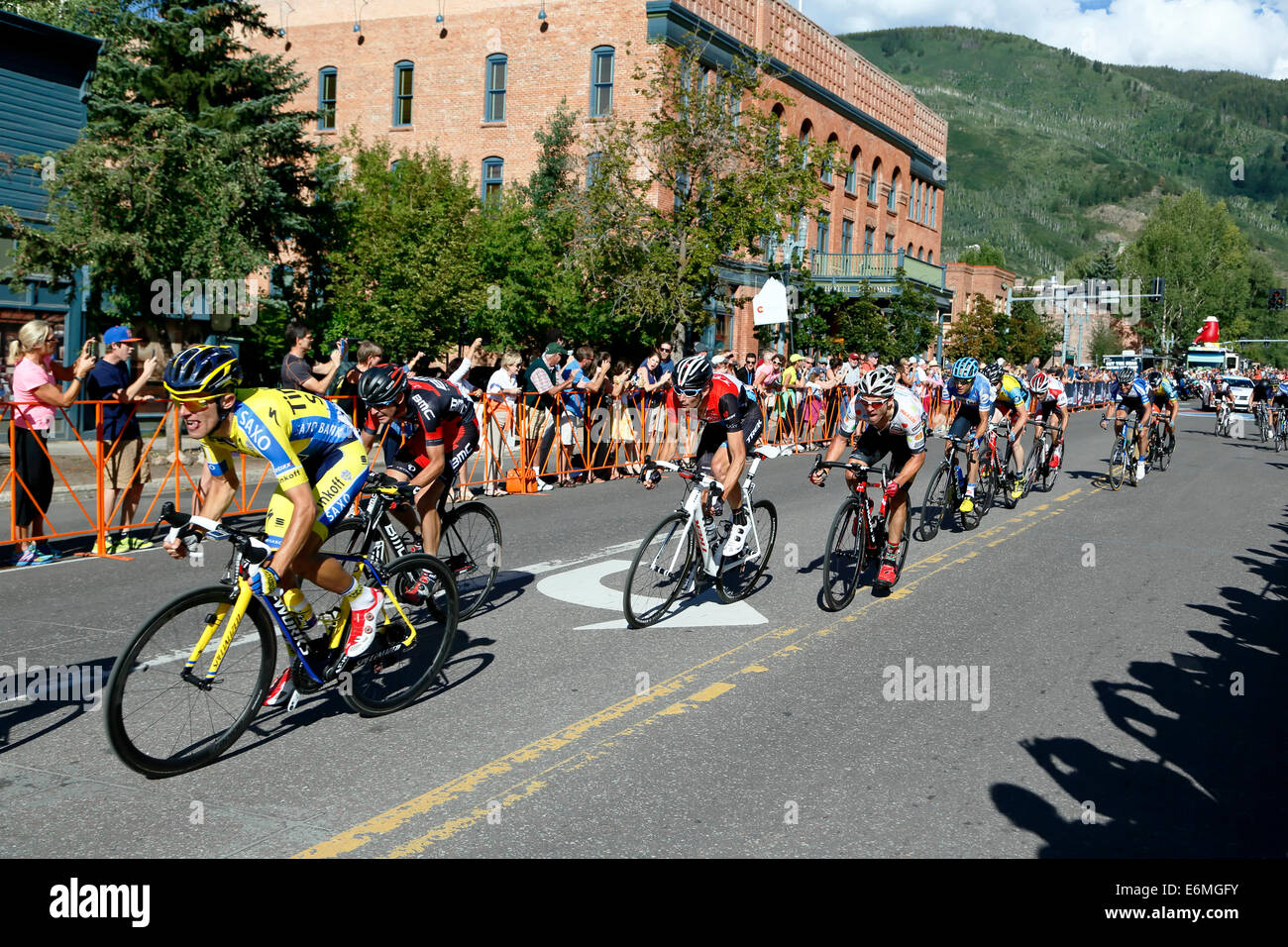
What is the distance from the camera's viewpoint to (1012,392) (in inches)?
540

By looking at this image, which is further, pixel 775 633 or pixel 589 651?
pixel 775 633

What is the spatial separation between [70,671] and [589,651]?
9.69ft

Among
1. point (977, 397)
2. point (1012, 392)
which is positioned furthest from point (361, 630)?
point (1012, 392)

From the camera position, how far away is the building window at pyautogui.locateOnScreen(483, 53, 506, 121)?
38.0 m

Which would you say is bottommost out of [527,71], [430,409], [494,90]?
[430,409]

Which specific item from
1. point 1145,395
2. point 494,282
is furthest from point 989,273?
point 1145,395

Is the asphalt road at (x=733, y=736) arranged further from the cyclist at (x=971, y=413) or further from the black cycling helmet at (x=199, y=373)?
the cyclist at (x=971, y=413)

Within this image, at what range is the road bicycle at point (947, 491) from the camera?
11.6 m

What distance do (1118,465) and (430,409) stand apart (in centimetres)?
1300

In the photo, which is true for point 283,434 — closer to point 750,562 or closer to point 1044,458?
point 750,562

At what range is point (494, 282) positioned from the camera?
29.2m

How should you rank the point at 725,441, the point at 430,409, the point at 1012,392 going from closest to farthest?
1. the point at 430,409
2. the point at 725,441
3. the point at 1012,392
